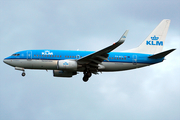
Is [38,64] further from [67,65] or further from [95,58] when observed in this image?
[95,58]

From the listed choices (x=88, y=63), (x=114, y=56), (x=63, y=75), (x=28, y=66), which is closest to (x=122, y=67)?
(x=114, y=56)

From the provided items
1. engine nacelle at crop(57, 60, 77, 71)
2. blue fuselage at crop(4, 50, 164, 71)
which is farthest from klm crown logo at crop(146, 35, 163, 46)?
engine nacelle at crop(57, 60, 77, 71)

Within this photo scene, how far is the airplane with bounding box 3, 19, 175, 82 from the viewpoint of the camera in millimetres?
49500

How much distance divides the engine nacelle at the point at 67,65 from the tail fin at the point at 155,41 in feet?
33.8

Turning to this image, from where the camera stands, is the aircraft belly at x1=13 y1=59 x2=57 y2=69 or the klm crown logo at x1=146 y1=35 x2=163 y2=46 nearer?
the aircraft belly at x1=13 y1=59 x2=57 y2=69

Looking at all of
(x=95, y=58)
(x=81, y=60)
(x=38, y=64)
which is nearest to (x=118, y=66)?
(x=95, y=58)

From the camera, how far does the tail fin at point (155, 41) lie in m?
55.5

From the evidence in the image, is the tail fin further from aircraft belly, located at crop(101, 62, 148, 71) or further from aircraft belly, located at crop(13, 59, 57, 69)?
aircraft belly, located at crop(13, 59, 57, 69)

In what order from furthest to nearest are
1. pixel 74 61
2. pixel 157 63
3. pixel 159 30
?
pixel 159 30, pixel 157 63, pixel 74 61

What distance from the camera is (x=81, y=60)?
49656 mm

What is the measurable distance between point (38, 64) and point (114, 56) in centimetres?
1114

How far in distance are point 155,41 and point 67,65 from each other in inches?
628

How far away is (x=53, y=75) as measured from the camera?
54.7m

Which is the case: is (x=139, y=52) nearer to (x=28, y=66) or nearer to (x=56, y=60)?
(x=56, y=60)
